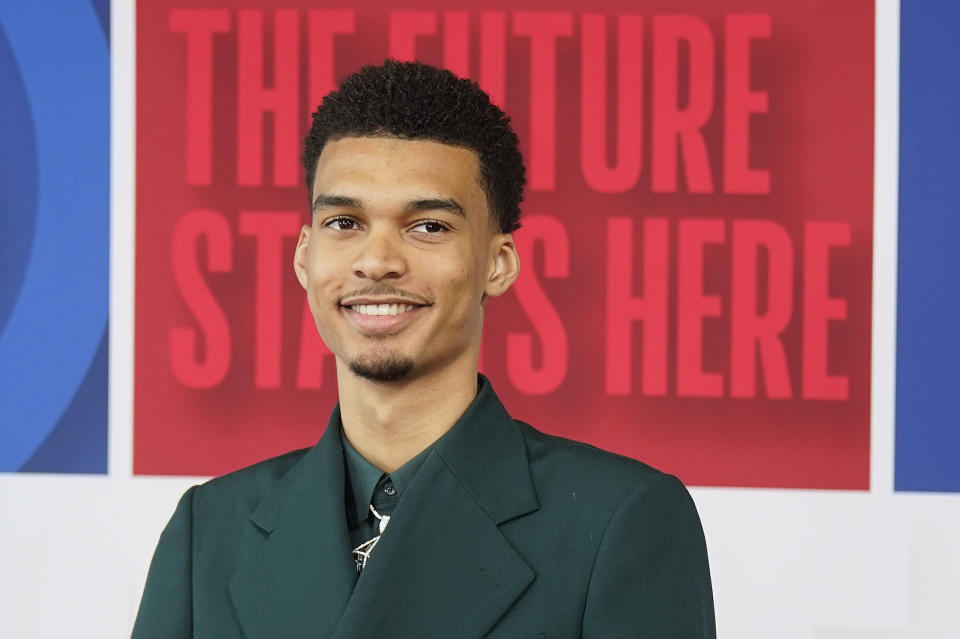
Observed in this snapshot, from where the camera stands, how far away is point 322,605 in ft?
5.07

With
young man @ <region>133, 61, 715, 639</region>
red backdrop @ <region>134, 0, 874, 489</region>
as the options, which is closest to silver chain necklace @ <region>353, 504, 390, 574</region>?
young man @ <region>133, 61, 715, 639</region>

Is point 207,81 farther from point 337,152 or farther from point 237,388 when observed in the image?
point 337,152

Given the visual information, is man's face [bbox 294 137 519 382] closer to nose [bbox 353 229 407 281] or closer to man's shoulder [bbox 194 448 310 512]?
nose [bbox 353 229 407 281]

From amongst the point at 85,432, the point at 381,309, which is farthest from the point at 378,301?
the point at 85,432

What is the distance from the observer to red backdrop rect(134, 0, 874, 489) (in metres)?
2.80

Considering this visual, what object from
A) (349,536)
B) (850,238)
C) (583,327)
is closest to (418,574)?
(349,536)

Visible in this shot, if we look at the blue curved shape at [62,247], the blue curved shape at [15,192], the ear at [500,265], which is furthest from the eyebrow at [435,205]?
the blue curved shape at [15,192]

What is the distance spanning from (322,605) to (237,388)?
1.40 metres

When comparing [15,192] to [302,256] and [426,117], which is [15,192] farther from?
[426,117]

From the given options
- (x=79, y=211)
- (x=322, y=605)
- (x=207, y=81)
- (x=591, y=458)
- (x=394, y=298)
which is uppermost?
(x=207, y=81)

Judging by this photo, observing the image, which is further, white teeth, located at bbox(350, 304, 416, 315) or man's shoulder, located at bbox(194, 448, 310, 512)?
man's shoulder, located at bbox(194, 448, 310, 512)

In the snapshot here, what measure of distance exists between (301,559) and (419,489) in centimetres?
19

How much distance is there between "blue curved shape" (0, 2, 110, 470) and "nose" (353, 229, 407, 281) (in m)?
1.51

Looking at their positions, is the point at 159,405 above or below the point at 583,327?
below
